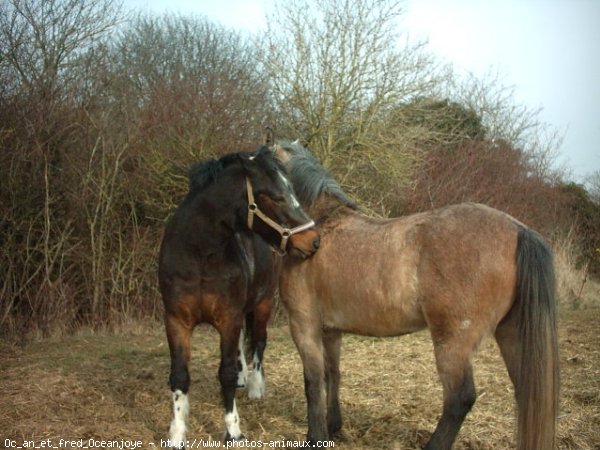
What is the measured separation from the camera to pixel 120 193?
9289 millimetres

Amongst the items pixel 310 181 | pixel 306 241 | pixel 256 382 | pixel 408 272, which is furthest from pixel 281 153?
Result: pixel 256 382

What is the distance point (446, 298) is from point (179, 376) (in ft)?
6.42

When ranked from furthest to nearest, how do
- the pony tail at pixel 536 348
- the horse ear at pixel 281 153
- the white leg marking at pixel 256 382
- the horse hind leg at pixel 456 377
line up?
the white leg marking at pixel 256 382 → the horse ear at pixel 281 153 → the horse hind leg at pixel 456 377 → the pony tail at pixel 536 348

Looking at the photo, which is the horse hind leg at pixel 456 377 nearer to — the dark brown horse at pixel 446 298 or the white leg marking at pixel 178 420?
the dark brown horse at pixel 446 298

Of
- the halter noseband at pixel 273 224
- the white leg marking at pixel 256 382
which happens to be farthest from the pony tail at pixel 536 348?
the white leg marking at pixel 256 382

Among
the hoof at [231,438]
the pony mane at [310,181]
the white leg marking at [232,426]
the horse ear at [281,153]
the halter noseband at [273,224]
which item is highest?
the horse ear at [281,153]

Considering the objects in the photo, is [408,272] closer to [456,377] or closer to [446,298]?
[446,298]

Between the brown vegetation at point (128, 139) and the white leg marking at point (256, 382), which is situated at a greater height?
the brown vegetation at point (128, 139)

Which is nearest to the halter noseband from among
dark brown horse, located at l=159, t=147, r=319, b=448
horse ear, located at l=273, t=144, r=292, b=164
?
dark brown horse, located at l=159, t=147, r=319, b=448

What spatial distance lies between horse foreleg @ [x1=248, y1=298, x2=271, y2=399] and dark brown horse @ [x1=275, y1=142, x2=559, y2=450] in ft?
4.91

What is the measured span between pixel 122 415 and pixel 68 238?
16.1 ft

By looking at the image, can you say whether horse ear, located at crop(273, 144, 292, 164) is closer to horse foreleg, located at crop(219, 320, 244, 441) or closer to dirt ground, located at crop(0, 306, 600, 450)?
horse foreleg, located at crop(219, 320, 244, 441)

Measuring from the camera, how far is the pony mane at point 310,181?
4434 mm

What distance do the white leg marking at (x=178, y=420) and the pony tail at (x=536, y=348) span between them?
220cm
